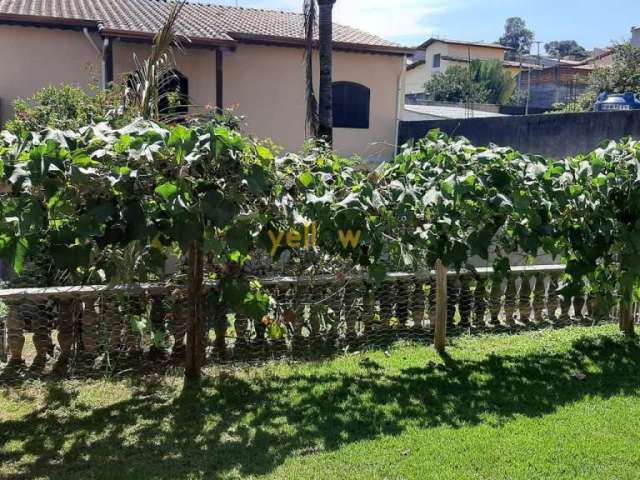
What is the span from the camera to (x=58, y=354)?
5051mm

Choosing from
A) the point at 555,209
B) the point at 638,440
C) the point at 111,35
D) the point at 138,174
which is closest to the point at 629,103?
the point at 111,35

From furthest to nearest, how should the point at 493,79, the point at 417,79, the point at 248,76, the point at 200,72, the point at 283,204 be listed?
the point at 417,79 → the point at 493,79 → the point at 248,76 → the point at 200,72 → the point at 283,204

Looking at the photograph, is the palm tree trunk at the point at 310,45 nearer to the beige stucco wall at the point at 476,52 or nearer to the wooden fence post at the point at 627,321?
the wooden fence post at the point at 627,321

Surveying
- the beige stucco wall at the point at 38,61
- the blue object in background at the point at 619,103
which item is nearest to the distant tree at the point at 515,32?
the blue object in background at the point at 619,103

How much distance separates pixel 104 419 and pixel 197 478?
1.17m

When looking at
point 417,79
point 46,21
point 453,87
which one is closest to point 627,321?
point 46,21

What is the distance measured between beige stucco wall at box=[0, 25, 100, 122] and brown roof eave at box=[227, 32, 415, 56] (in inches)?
122

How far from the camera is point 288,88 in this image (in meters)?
14.9

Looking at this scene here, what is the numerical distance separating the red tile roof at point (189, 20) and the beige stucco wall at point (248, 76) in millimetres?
432

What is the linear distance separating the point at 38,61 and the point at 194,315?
34.2 feet

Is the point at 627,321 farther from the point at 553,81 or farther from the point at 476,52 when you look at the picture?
the point at 476,52

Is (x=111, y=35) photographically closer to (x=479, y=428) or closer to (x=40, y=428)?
(x=40, y=428)

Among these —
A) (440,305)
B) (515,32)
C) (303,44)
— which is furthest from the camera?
(515,32)

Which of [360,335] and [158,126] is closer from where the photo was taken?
[158,126]
